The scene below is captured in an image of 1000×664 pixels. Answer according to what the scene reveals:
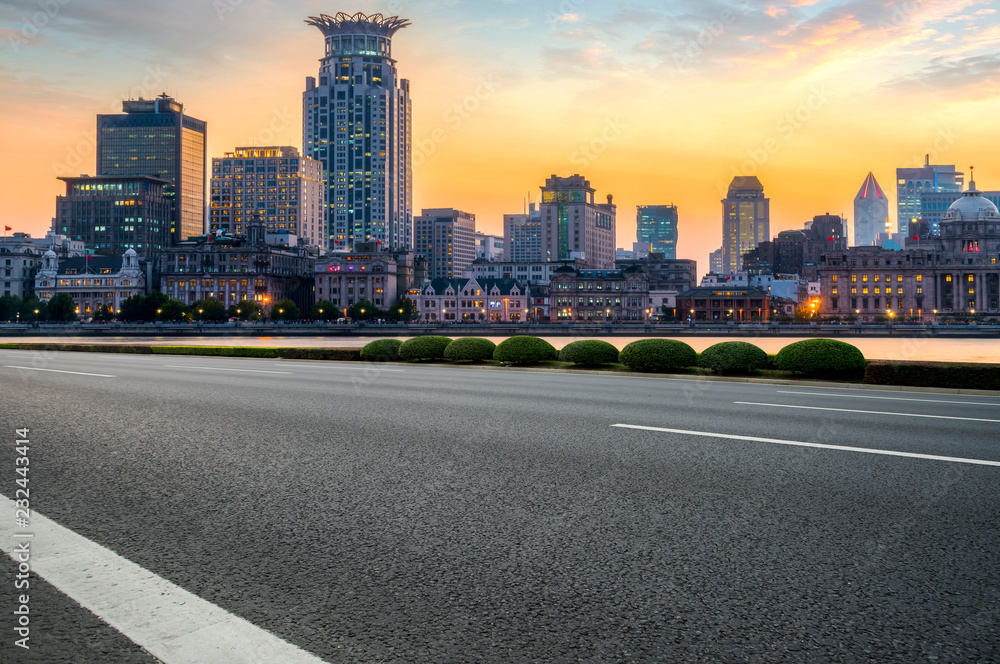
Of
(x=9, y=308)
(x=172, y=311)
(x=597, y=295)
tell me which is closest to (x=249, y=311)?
(x=172, y=311)

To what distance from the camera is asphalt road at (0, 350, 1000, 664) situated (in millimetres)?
3633

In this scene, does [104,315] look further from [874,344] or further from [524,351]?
[524,351]

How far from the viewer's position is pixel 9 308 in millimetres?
163750

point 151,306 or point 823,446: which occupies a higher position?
point 151,306

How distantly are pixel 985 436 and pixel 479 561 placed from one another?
8.33m

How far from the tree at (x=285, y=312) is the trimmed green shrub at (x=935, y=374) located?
514 ft

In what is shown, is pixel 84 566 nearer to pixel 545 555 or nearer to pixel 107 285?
pixel 545 555

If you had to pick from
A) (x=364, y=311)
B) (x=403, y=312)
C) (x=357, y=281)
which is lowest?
(x=403, y=312)

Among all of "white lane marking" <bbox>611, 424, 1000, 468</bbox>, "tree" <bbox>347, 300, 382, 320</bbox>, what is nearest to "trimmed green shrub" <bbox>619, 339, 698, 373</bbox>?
"white lane marking" <bbox>611, 424, 1000, 468</bbox>

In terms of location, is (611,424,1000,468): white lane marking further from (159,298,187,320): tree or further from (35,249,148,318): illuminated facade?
(35,249,148,318): illuminated facade

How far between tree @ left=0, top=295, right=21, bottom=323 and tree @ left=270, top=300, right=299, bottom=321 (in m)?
55.5

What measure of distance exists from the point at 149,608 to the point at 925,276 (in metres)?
206

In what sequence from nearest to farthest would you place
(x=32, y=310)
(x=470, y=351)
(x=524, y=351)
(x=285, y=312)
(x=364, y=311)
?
(x=524, y=351), (x=470, y=351), (x=32, y=310), (x=285, y=312), (x=364, y=311)

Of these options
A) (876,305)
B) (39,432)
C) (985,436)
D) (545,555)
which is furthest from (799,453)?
(876,305)
